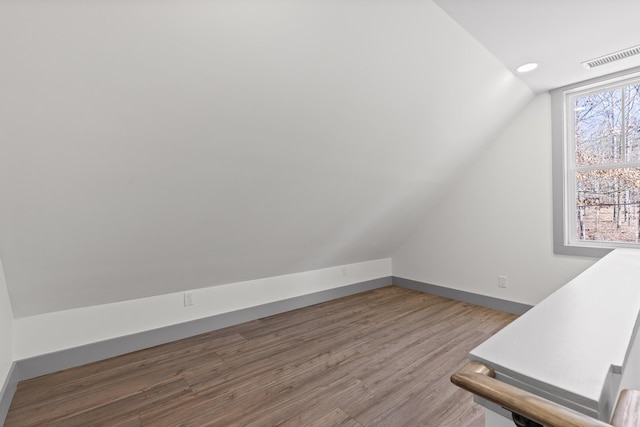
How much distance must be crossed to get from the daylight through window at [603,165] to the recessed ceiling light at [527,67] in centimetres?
79

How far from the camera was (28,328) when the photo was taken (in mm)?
2213

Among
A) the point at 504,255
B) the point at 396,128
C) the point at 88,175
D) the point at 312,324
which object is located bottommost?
the point at 312,324

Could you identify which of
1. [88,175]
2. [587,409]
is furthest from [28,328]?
[587,409]

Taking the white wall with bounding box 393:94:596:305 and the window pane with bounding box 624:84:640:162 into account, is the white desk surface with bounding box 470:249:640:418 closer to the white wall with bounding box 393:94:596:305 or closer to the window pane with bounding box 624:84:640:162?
the white wall with bounding box 393:94:596:305

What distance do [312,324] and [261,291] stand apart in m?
0.67

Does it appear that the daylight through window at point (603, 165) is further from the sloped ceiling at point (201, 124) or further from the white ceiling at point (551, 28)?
the sloped ceiling at point (201, 124)

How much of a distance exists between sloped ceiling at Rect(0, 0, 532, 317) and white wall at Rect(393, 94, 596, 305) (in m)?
0.52

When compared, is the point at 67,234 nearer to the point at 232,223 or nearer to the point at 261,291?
the point at 232,223

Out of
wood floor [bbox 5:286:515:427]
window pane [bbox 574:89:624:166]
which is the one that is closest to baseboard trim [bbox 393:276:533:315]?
wood floor [bbox 5:286:515:427]

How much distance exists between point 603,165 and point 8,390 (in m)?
4.99

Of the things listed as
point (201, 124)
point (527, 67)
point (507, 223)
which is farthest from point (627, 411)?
point (507, 223)

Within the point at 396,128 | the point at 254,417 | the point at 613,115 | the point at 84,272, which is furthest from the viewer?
the point at 613,115

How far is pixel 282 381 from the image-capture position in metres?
2.12

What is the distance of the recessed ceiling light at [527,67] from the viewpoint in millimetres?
2430
